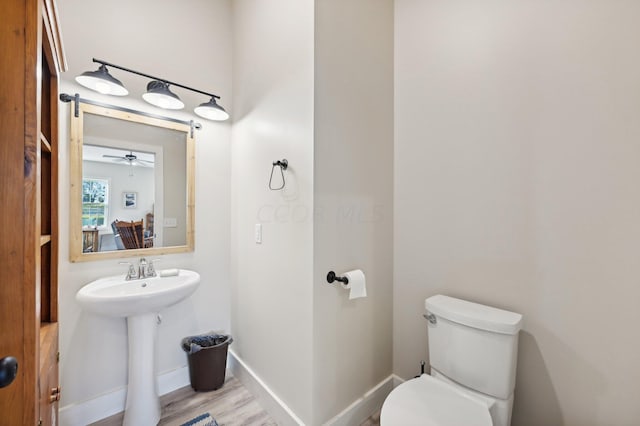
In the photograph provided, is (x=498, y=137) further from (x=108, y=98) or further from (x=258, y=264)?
(x=108, y=98)

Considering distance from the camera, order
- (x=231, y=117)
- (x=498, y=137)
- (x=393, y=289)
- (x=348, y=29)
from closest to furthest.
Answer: (x=498, y=137), (x=348, y=29), (x=393, y=289), (x=231, y=117)

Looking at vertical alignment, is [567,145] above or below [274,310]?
above

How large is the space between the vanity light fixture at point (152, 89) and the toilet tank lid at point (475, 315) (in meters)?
1.92

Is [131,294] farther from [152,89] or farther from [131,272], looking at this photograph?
[152,89]

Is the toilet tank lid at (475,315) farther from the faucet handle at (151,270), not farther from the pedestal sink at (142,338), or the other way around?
the faucet handle at (151,270)

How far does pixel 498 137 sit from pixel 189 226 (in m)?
2.06

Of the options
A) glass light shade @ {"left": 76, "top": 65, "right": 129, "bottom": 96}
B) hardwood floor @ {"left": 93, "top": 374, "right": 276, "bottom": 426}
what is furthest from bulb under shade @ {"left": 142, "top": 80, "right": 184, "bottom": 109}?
hardwood floor @ {"left": 93, "top": 374, "right": 276, "bottom": 426}

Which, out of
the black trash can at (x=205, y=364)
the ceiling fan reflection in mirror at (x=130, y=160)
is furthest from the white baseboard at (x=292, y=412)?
the ceiling fan reflection in mirror at (x=130, y=160)

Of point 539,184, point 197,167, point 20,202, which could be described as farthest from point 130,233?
point 539,184

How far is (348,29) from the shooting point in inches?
58.6

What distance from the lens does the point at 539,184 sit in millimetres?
1237

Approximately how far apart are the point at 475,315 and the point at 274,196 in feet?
4.13

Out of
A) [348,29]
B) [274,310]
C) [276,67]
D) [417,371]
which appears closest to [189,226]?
[274,310]

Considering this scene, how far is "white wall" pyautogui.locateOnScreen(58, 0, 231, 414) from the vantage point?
1521 millimetres
